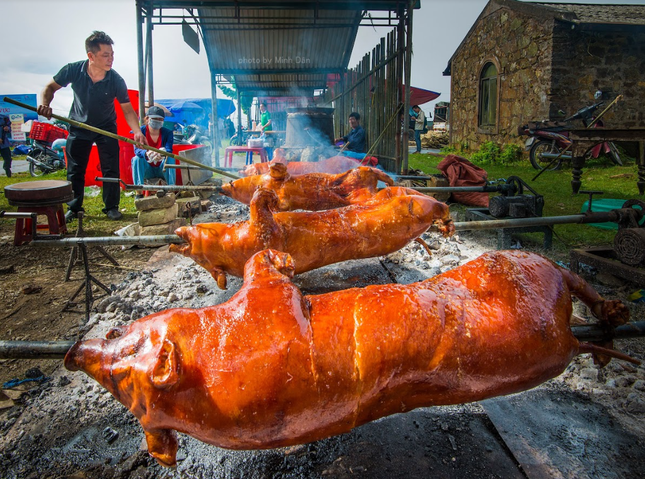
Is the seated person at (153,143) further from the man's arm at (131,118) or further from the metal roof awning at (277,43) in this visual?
the metal roof awning at (277,43)

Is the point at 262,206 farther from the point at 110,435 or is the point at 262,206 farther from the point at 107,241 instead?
the point at 110,435

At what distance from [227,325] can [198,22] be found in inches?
Result: 450

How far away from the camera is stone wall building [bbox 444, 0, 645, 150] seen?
12836mm

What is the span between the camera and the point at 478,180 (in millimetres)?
7766

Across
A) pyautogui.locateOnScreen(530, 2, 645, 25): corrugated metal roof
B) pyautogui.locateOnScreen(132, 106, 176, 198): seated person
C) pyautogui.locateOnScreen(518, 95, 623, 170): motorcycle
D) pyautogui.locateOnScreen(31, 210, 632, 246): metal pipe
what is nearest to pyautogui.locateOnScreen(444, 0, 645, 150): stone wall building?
pyautogui.locateOnScreen(530, 2, 645, 25): corrugated metal roof

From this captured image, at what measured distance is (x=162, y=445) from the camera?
1265mm

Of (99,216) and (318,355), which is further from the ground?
(318,355)

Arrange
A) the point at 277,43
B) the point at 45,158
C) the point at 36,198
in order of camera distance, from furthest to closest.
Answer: the point at 45,158
the point at 277,43
the point at 36,198

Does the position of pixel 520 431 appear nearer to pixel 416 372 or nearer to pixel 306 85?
pixel 416 372

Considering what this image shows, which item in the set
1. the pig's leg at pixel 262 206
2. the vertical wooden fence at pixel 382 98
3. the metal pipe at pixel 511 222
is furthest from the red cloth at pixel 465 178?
the pig's leg at pixel 262 206

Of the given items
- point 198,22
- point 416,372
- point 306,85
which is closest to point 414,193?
point 416,372

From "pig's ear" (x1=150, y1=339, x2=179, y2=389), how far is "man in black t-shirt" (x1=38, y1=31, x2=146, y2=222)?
5.84 meters

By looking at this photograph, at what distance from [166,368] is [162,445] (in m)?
0.32

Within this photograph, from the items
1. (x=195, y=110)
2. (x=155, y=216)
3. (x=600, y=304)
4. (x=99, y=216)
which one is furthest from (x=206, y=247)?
(x=195, y=110)
